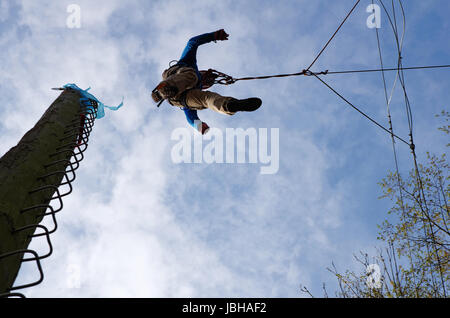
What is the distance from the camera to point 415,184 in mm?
8977

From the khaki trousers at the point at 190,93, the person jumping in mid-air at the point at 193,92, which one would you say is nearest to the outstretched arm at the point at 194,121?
the person jumping in mid-air at the point at 193,92

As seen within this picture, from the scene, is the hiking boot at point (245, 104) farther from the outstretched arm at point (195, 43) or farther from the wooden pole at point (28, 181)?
the wooden pole at point (28, 181)

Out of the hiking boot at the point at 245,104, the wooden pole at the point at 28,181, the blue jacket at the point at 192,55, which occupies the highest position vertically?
the blue jacket at the point at 192,55

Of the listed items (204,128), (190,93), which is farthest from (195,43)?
(204,128)

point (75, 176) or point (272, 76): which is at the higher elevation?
point (272, 76)

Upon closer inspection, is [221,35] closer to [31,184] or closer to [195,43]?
[195,43]

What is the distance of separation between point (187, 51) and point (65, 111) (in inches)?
115

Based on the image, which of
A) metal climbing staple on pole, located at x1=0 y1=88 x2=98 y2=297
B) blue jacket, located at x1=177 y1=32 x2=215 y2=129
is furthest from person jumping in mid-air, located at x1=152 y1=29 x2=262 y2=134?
metal climbing staple on pole, located at x1=0 y1=88 x2=98 y2=297

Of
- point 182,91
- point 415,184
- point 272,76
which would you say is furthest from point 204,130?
point 415,184

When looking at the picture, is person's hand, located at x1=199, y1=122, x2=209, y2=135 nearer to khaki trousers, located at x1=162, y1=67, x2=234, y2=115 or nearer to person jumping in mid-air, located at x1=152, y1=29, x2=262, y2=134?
person jumping in mid-air, located at x1=152, y1=29, x2=262, y2=134

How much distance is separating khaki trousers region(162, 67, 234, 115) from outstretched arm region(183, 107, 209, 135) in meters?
0.20

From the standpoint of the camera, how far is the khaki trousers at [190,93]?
Result: 4215 mm

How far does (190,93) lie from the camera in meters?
4.74
